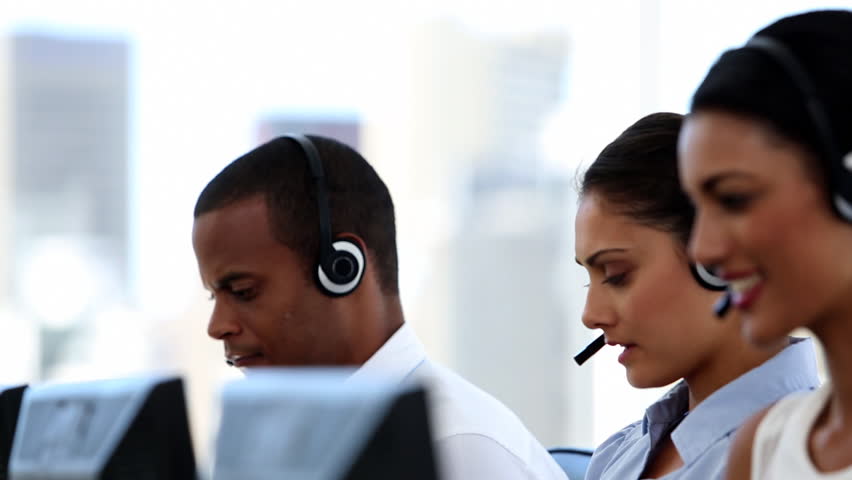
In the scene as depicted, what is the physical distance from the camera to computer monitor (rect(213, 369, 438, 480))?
58 cm

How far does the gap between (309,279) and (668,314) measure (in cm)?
43

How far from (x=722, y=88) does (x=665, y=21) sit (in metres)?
2.41

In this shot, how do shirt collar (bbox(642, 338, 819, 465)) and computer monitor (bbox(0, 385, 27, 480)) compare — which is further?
shirt collar (bbox(642, 338, 819, 465))

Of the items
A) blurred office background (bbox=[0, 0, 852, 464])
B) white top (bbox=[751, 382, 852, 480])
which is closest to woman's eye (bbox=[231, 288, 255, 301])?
white top (bbox=[751, 382, 852, 480])

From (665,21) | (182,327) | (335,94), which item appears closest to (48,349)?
(182,327)

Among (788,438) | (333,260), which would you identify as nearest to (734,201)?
(788,438)

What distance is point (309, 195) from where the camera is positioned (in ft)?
4.95

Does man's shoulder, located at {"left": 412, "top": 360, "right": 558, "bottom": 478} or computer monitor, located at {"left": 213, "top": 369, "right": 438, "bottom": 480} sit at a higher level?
computer monitor, located at {"left": 213, "top": 369, "right": 438, "bottom": 480}

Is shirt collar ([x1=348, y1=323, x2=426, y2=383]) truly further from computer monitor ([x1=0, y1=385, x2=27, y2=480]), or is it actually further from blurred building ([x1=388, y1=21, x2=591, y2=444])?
blurred building ([x1=388, y1=21, x2=591, y2=444])

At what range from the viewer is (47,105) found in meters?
13.5

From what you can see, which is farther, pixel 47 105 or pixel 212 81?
pixel 47 105

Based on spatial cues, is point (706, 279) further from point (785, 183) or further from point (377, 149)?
point (377, 149)

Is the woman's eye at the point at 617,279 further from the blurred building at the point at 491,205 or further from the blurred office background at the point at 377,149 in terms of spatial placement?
the blurred building at the point at 491,205

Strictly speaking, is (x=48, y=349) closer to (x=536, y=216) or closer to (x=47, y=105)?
(x=47, y=105)
